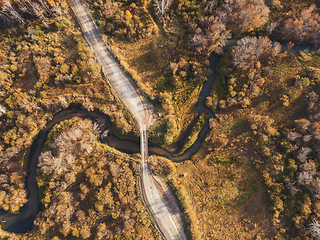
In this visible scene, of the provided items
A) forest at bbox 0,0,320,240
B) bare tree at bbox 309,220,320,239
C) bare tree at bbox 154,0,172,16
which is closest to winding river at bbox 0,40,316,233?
forest at bbox 0,0,320,240

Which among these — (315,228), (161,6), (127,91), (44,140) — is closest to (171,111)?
(127,91)

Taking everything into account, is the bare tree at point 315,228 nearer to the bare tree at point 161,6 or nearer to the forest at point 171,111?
the forest at point 171,111

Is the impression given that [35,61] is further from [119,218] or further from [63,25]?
[119,218]

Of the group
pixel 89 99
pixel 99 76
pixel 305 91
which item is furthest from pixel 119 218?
pixel 305 91

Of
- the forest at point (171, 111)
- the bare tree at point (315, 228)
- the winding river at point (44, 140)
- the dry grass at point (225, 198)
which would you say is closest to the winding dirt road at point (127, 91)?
the forest at point (171, 111)

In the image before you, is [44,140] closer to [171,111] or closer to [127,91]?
[127,91]
